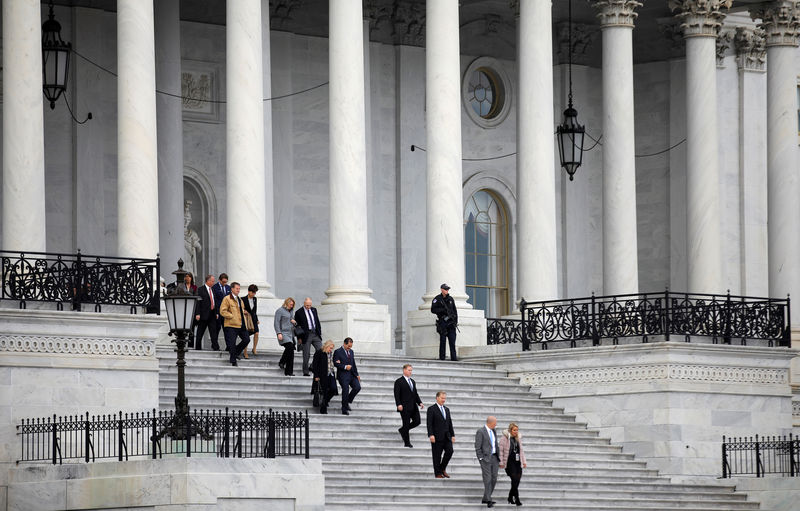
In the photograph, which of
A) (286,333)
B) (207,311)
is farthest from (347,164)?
(207,311)

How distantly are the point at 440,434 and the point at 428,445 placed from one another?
8.20 ft

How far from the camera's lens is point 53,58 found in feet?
121

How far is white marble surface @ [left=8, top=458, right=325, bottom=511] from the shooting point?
25.1m

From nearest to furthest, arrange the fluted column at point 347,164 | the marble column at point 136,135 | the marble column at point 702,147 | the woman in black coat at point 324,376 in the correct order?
the woman in black coat at point 324,376
the marble column at point 136,135
the fluted column at point 347,164
the marble column at point 702,147

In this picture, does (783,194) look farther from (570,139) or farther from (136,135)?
(136,135)

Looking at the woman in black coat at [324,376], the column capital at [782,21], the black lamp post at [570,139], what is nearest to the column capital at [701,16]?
the column capital at [782,21]

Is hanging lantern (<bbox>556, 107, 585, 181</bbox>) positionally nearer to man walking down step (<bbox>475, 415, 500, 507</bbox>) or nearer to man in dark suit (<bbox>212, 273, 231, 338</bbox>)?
man in dark suit (<bbox>212, 273, 231, 338</bbox>)

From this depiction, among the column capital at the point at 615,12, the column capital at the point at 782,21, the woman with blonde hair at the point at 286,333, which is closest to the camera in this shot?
the woman with blonde hair at the point at 286,333

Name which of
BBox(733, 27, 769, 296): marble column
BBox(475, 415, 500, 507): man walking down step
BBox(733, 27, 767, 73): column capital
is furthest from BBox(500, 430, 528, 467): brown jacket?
BBox(733, 27, 767, 73): column capital

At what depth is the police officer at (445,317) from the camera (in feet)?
120

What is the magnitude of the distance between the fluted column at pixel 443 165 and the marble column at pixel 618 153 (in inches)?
223

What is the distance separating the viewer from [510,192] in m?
50.3

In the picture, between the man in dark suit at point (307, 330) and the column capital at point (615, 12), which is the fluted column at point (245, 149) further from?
the column capital at point (615, 12)

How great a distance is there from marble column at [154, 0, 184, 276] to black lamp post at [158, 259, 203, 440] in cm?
1501
